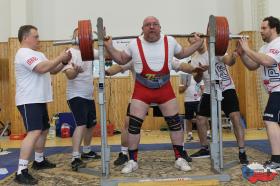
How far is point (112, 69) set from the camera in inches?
164

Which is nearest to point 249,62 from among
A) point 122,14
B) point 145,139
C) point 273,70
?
point 273,70

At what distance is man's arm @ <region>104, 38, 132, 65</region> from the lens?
348 cm

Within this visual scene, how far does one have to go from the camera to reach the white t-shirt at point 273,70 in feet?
11.5

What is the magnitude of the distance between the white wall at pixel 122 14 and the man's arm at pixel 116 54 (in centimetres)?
514

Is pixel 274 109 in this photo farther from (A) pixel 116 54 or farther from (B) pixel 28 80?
(B) pixel 28 80

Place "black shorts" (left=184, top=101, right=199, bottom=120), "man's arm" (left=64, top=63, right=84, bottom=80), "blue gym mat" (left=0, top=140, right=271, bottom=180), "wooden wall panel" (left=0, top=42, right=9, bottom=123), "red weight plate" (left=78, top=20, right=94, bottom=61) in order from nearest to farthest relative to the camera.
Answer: "red weight plate" (left=78, top=20, right=94, bottom=61) < "man's arm" (left=64, top=63, right=84, bottom=80) < "blue gym mat" (left=0, top=140, right=271, bottom=180) < "black shorts" (left=184, top=101, right=199, bottom=120) < "wooden wall panel" (left=0, top=42, right=9, bottom=123)

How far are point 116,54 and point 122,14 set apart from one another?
5367 mm

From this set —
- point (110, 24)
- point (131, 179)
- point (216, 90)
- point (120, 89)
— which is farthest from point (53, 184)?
point (110, 24)

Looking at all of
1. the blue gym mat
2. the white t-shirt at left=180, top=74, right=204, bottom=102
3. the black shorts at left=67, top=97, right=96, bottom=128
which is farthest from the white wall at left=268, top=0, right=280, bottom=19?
the black shorts at left=67, top=97, right=96, bottom=128

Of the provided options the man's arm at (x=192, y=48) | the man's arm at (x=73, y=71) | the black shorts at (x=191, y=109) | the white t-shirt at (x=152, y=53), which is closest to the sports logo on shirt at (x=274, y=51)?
the man's arm at (x=192, y=48)

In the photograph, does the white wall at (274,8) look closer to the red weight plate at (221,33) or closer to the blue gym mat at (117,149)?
the blue gym mat at (117,149)

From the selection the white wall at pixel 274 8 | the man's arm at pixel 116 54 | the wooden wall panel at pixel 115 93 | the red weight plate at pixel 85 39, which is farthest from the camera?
the wooden wall panel at pixel 115 93

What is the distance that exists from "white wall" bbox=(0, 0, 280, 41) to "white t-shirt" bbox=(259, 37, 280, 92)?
5.07 metres

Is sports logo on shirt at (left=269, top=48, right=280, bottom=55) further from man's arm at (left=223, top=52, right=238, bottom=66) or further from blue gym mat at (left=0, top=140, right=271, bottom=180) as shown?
blue gym mat at (left=0, top=140, right=271, bottom=180)
